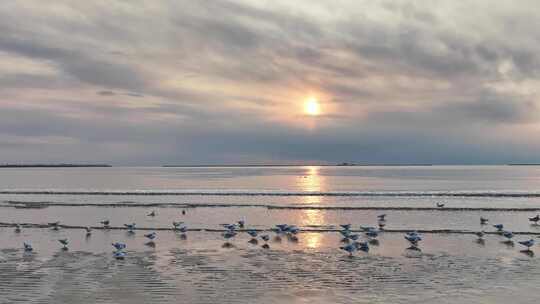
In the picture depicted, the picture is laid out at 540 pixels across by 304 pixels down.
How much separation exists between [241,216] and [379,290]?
→ 87.6 ft

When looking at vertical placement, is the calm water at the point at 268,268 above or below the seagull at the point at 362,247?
below

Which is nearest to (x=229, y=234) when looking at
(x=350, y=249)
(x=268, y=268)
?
(x=350, y=249)

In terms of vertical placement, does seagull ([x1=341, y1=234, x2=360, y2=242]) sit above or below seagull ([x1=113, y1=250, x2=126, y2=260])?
above

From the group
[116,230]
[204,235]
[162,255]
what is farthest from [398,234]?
[116,230]

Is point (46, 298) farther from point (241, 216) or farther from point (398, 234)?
point (241, 216)

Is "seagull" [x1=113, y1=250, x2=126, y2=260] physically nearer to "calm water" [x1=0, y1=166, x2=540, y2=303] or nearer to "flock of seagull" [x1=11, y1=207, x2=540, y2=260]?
"flock of seagull" [x1=11, y1=207, x2=540, y2=260]

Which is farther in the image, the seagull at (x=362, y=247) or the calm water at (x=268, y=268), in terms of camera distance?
the seagull at (x=362, y=247)

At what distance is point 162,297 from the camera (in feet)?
54.2

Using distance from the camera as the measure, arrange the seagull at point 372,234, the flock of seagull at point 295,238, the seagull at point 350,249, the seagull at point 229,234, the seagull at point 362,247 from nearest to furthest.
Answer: the seagull at point 350,249 < the seagull at point 362,247 < the flock of seagull at point 295,238 < the seagull at point 229,234 < the seagull at point 372,234

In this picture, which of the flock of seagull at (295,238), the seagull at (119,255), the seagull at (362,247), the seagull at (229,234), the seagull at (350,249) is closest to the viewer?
the seagull at (119,255)

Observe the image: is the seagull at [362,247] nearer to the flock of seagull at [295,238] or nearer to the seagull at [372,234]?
the flock of seagull at [295,238]

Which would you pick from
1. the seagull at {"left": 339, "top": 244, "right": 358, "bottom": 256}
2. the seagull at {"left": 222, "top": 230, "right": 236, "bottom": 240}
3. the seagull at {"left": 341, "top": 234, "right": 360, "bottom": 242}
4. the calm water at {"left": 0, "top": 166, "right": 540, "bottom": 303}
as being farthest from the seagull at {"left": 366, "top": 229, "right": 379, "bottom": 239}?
the seagull at {"left": 222, "top": 230, "right": 236, "bottom": 240}

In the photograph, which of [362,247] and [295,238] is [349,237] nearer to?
[362,247]

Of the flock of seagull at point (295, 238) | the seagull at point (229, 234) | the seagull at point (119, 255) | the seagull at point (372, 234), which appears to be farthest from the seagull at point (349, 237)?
the seagull at point (119, 255)
